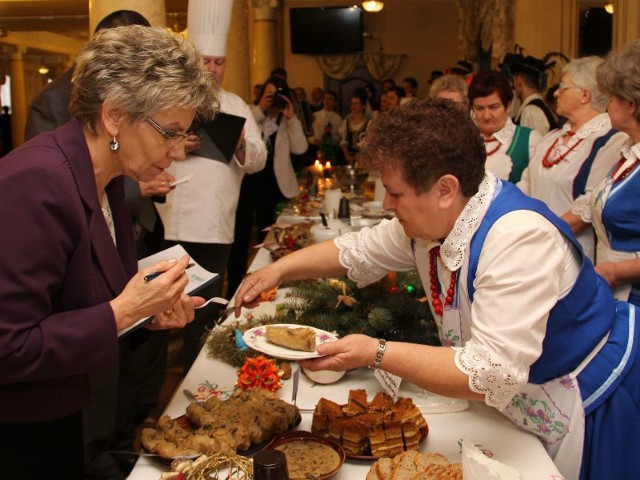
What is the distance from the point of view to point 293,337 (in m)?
1.80

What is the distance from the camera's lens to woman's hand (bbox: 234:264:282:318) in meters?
1.99

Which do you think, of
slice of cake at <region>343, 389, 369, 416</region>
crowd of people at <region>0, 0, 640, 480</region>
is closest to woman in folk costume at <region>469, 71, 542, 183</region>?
crowd of people at <region>0, 0, 640, 480</region>

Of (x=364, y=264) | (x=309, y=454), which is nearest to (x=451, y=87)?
(x=364, y=264)

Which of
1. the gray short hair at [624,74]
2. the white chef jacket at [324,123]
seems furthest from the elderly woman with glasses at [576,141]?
the white chef jacket at [324,123]

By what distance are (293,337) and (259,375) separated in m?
0.14

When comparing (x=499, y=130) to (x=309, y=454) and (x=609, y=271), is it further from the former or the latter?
(x=309, y=454)

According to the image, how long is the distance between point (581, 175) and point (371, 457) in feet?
7.40

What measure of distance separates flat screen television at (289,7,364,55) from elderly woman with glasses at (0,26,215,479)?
14097 millimetres

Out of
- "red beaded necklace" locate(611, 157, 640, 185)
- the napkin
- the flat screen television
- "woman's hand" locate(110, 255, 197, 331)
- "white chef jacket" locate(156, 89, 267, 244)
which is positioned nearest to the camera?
the napkin

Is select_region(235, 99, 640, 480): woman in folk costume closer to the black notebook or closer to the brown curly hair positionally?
the brown curly hair

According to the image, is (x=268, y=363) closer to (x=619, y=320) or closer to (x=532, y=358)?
(x=532, y=358)

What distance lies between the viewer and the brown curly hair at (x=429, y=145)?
147 centimetres

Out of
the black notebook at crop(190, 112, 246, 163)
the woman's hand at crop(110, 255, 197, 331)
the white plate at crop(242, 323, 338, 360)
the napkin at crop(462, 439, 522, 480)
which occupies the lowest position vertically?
the napkin at crop(462, 439, 522, 480)

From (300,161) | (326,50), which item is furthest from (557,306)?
(326,50)
